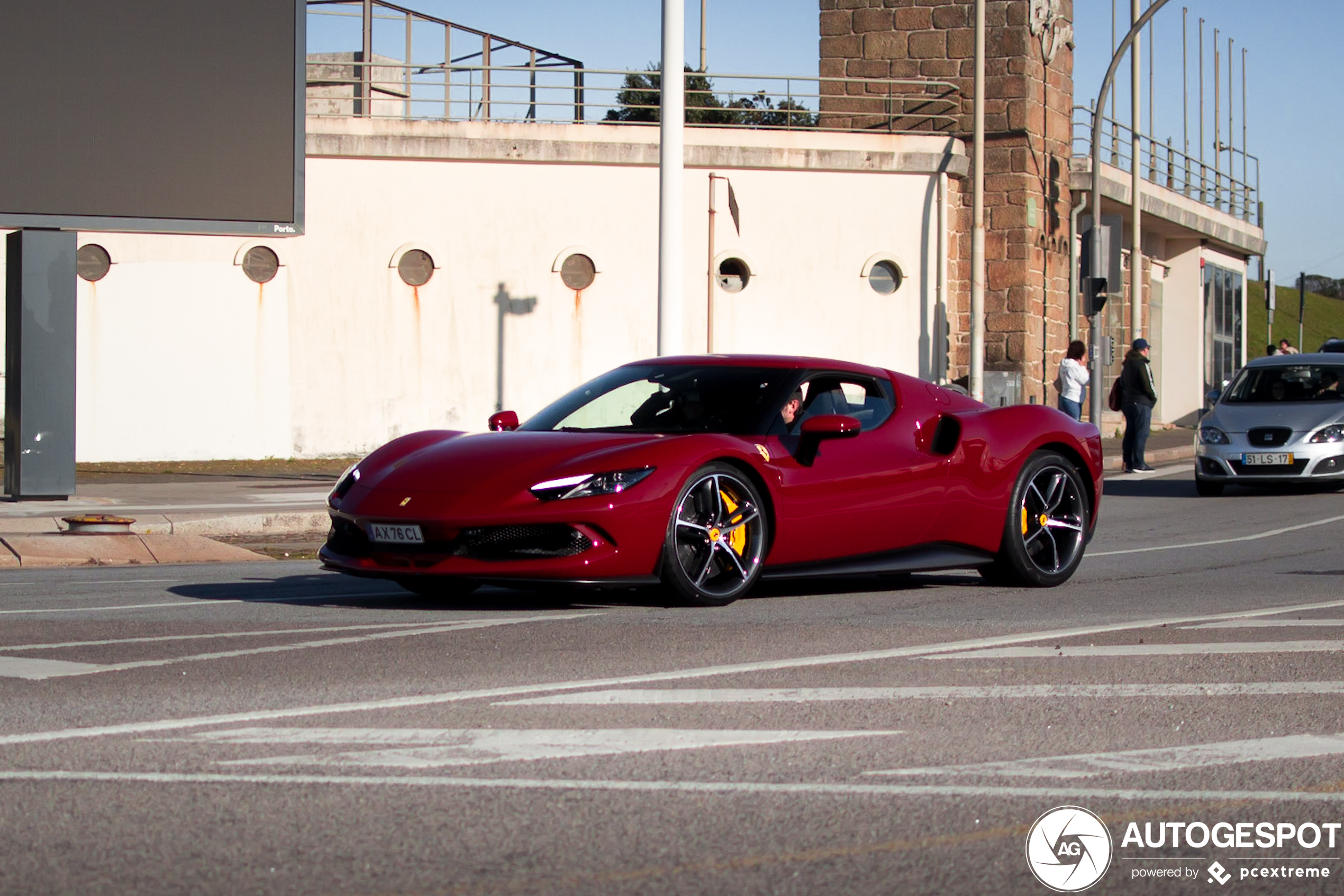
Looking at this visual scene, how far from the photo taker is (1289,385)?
1931cm

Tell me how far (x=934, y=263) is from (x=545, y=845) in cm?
2498

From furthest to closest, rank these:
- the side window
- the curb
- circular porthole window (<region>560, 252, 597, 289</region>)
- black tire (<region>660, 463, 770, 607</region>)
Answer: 1. circular porthole window (<region>560, 252, 597, 289</region>)
2. the curb
3. the side window
4. black tire (<region>660, 463, 770, 607</region>)

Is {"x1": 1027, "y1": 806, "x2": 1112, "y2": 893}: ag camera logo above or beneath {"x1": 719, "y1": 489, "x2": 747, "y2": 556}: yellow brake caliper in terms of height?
beneath

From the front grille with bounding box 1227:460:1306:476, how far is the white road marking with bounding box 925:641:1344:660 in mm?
11768

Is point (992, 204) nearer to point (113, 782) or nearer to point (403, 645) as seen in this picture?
point (403, 645)

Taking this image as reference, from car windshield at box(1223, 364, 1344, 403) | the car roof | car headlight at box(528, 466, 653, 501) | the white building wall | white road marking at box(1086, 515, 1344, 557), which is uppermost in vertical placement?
the white building wall

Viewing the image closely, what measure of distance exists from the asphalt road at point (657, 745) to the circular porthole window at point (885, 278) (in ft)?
64.2

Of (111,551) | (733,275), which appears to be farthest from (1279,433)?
(111,551)

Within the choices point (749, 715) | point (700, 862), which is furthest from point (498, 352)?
point (700, 862)

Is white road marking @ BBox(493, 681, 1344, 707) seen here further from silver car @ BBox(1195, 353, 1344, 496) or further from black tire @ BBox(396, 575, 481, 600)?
silver car @ BBox(1195, 353, 1344, 496)

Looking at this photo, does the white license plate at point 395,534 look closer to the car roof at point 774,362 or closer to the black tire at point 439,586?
the black tire at point 439,586

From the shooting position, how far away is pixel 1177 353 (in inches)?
1544

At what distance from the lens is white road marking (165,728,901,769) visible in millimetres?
4469

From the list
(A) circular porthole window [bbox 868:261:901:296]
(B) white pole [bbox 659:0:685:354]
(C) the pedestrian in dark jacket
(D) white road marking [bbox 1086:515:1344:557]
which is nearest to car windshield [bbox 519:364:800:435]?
(D) white road marking [bbox 1086:515:1344:557]
